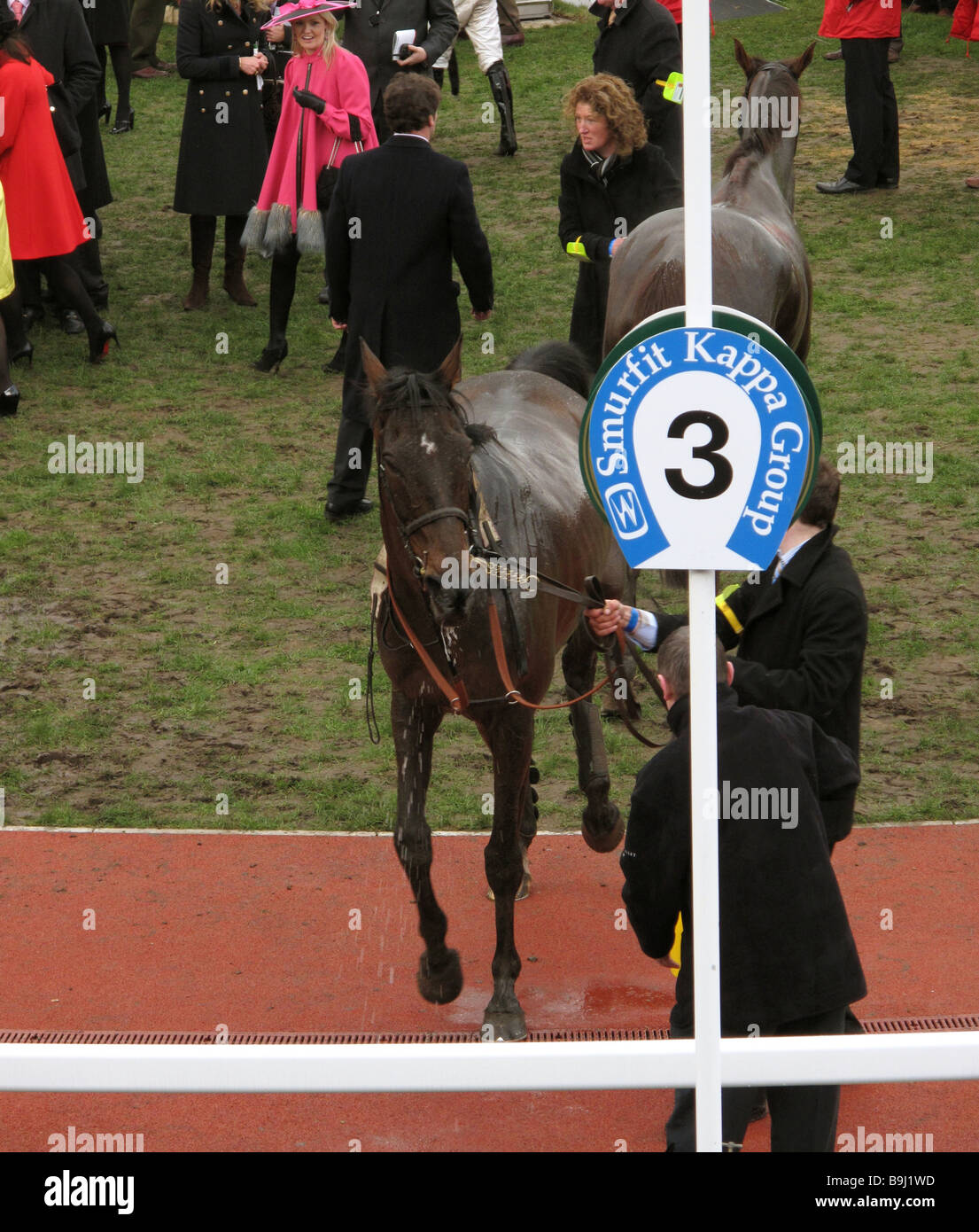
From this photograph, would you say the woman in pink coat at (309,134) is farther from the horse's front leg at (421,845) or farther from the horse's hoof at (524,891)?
the horse's front leg at (421,845)

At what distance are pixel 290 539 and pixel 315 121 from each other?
287 cm

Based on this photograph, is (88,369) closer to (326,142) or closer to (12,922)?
(326,142)

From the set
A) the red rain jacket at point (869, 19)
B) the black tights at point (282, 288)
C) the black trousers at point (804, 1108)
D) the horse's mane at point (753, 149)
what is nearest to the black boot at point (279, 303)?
the black tights at point (282, 288)

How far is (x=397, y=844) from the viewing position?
5.00 meters

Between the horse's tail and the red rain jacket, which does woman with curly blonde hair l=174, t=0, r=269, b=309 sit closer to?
the red rain jacket

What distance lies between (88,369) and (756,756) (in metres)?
8.24

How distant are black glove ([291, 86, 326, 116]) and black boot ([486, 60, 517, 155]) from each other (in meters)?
5.01

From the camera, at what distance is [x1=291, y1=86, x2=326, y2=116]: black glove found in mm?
9656

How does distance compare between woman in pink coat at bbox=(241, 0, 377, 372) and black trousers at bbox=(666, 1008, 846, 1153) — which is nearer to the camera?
black trousers at bbox=(666, 1008, 846, 1153)

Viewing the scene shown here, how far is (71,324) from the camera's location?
1153cm

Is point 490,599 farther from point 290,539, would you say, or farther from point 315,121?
point 315,121

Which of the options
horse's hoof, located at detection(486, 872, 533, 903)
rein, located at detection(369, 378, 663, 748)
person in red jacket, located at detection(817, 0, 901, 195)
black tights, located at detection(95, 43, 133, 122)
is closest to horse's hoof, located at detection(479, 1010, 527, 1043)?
horse's hoof, located at detection(486, 872, 533, 903)

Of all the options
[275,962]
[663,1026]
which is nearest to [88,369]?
[275,962]

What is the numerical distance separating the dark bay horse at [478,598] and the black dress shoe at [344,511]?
294 cm
